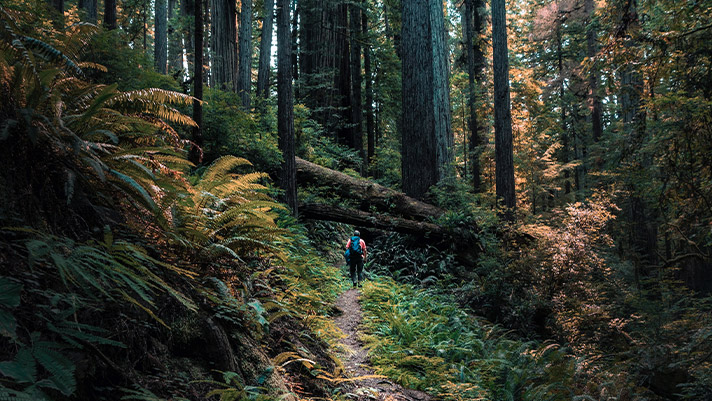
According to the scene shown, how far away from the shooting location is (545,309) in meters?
8.58

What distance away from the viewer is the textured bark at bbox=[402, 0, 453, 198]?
1336 centimetres

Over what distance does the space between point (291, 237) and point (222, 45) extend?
11084 millimetres

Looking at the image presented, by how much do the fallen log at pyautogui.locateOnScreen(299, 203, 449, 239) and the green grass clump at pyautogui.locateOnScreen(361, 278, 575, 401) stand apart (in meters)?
3.40

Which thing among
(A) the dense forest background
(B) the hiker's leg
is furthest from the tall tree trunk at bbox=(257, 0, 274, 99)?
→ (B) the hiker's leg

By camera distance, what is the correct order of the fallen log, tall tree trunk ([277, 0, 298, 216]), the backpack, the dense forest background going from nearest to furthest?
the dense forest background, the backpack, tall tree trunk ([277, 0, 298, 216]), the fallen log

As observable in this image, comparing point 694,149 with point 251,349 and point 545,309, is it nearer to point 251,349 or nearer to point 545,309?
point 545,309

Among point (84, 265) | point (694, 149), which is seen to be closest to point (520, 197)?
Answer: point (694, 149)

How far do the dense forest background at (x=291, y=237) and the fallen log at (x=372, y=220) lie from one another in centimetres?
6

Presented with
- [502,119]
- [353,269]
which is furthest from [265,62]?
[353,269]

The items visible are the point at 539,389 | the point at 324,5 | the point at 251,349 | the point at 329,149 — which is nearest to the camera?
the point at 251,349

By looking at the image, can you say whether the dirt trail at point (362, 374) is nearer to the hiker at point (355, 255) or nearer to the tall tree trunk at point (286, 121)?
the hiker at point (355, 255)

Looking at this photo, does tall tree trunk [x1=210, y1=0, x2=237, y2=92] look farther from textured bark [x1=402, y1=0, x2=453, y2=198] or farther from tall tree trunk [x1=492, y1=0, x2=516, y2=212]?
tall tree trunk [x1=492, y1=0, x2=516, y2=212]

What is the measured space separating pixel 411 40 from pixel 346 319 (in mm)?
9978

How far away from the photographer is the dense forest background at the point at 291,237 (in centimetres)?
230
